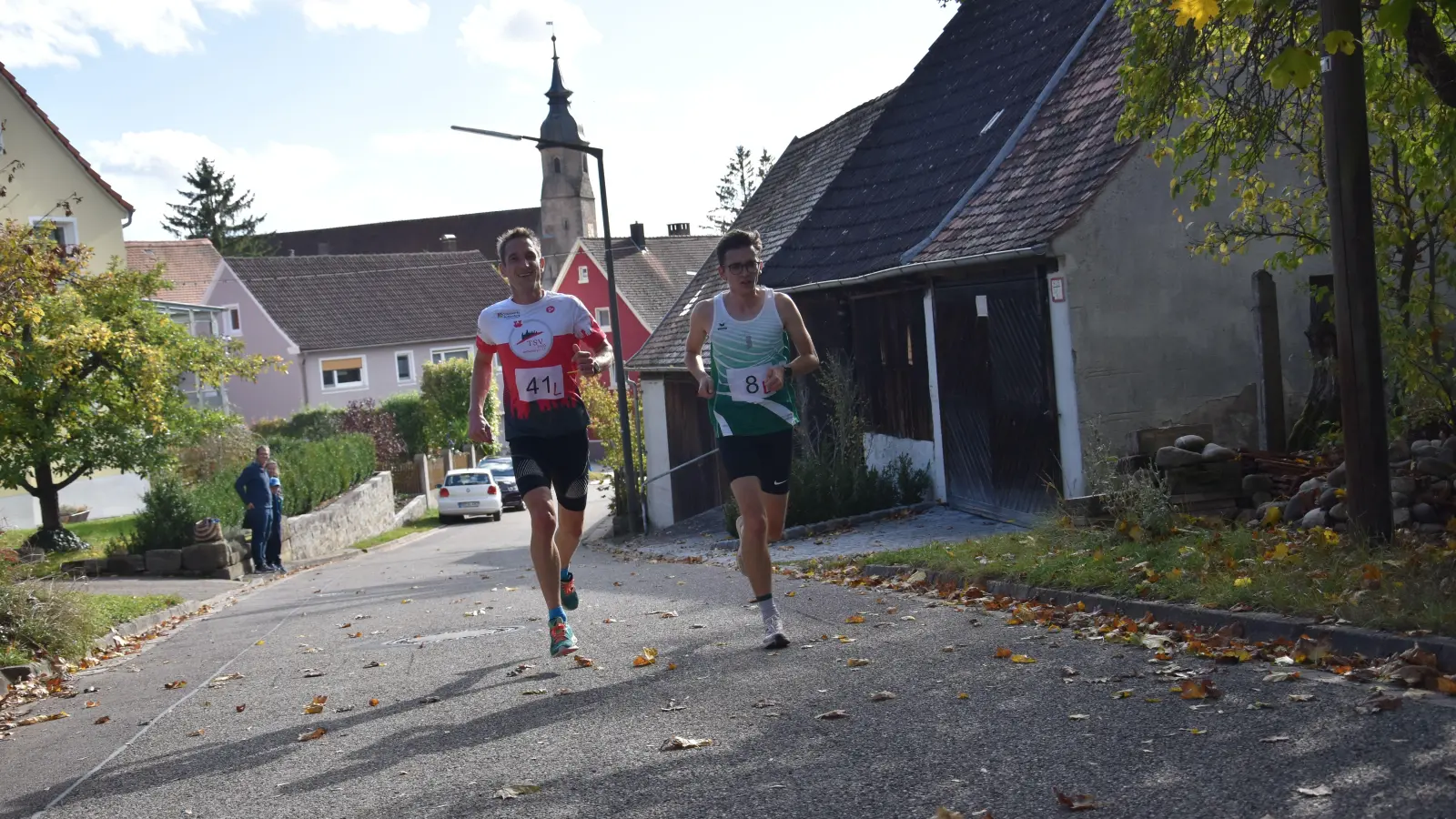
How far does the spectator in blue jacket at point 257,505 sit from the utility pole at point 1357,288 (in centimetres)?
1933

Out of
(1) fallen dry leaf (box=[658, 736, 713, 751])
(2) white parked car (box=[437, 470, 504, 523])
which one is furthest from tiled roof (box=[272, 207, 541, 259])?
(1) fallen dry leaf (box=[658, 736, 713, 751])

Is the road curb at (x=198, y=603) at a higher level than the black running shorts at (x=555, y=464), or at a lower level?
lower

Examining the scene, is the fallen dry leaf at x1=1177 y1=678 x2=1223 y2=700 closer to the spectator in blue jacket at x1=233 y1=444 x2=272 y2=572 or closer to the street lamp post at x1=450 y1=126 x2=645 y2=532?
the street lamp post at x1=450 y1=126 x2=645 y2=532

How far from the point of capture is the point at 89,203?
1571 inches

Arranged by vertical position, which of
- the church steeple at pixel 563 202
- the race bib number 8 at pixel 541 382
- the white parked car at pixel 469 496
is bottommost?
the white parked car at pixel 469 496

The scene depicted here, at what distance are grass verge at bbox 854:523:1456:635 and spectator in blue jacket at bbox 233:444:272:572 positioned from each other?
15897 mm

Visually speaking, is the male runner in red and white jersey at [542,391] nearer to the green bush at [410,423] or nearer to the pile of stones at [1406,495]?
the pile of stones at [1406,495]

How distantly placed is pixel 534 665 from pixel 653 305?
65718 mm

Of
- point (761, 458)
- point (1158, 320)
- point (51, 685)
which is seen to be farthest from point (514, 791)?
point (1158, 320)

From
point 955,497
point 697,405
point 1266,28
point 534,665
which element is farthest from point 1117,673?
point 697,405

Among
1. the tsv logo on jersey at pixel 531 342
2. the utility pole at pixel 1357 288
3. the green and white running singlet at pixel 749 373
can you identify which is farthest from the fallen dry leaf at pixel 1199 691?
the tsv logo on jersey at pixel 531 342

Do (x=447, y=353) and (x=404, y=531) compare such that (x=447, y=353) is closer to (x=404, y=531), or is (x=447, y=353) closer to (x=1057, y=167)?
(x=404, y=531)

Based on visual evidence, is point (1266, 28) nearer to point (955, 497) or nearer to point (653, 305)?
point (955, 497)

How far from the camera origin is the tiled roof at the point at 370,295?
63094 millimetres
